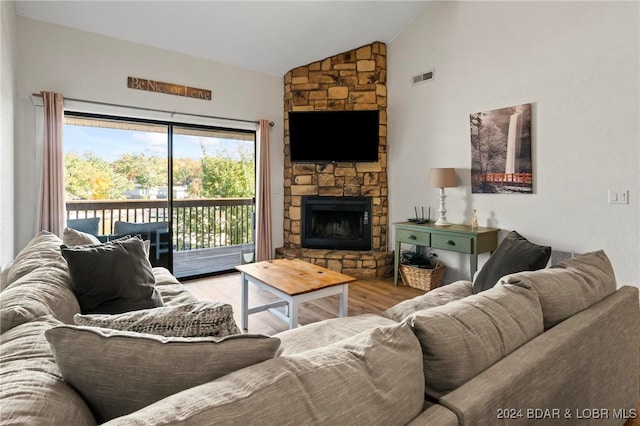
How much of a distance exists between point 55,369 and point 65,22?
3.92m

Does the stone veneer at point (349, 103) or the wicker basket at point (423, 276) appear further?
the stone veneer at point (349, 103)

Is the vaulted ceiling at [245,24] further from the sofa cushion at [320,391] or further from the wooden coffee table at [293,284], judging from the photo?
the sofa cushion at [320,391]

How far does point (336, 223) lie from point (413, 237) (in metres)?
1.27

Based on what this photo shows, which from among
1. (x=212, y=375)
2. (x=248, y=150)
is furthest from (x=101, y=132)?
(x=212, y=375)

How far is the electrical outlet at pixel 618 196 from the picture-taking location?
9.20ft

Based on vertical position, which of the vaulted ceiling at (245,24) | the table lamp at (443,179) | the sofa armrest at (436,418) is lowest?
the sofa armrest at (436,418)

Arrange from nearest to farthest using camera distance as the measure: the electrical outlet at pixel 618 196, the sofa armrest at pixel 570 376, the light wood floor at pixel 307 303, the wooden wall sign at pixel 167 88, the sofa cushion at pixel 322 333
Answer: the sofa armrest at pixel 570 376, the sofa cushion at pixel 322 333, the electrical outlet at pixel 618 196, the light wood floor at pixel 307 303, the wooden wall sign at pixel 167 88

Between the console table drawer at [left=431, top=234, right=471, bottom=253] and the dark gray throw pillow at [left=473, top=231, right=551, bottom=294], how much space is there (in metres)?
1.13

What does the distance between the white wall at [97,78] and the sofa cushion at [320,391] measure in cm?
375

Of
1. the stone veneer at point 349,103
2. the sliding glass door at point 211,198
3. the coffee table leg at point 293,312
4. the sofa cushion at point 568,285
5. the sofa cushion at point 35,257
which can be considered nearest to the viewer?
the sofa cushion at point 568,285

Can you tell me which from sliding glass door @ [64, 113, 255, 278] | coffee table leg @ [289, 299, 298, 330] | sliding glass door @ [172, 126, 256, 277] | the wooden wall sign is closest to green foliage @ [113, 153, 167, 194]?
sliding glass door @ [64, 113, 255, 278]

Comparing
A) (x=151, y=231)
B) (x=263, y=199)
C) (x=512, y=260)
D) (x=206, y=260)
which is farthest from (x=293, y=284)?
(x=206, y=260)

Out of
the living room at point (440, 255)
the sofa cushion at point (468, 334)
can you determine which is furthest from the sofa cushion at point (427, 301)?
the sofa cushion at point (468, 334)

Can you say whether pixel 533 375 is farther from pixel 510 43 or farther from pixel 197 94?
pixel 197 94
